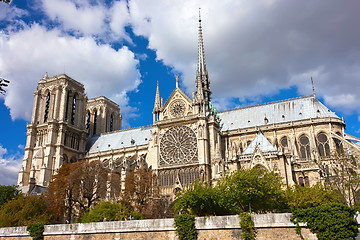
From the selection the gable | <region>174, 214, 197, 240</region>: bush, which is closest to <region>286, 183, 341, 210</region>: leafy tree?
<region>174, 214, 197, 240</region>: bush

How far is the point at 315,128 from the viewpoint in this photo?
150 feet

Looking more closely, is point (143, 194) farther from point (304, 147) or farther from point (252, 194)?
point (304, 147)

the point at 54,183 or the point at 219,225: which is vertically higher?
the point at 54,183

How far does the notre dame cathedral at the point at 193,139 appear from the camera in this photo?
35875 millimetres

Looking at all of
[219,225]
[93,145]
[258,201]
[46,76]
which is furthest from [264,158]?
[46,76]

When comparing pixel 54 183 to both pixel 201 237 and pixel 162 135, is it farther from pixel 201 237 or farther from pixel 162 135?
pixel 201 237

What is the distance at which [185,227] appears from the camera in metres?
20.9

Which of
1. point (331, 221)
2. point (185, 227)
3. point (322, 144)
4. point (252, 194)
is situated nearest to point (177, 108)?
point (322, 144)

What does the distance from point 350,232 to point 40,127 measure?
55.6m

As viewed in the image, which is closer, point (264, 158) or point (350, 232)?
point (350, 232)

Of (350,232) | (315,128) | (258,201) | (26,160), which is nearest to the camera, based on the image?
(350,232)

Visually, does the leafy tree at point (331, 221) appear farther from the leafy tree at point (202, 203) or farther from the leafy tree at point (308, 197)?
the leafy tree at point (202, 203)

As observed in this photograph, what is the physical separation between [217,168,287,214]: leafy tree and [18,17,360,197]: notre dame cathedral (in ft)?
15.1

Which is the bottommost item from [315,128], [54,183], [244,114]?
[54,183]
